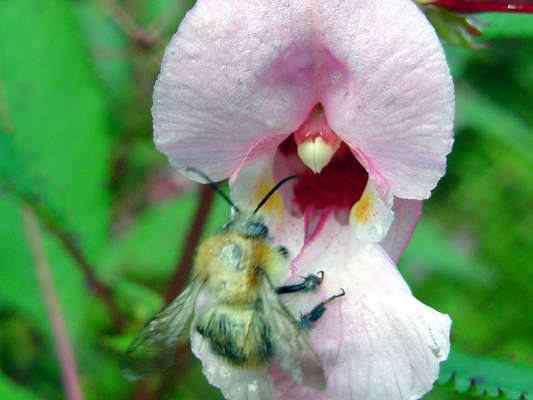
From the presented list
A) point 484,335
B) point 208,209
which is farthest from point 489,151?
point 208,209

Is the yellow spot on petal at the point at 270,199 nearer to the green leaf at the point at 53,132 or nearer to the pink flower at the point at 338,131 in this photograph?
the pink flower at the point at 338,131

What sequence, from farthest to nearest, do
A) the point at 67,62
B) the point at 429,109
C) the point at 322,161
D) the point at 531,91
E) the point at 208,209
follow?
the point at 531,91
the point at 67,62
the point at 208,209
the point at 322,161
the point at 429,109

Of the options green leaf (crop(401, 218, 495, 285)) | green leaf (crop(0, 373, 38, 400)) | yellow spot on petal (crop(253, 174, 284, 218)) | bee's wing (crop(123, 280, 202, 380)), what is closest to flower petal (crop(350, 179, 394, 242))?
yellow spot on petal (crop(253, 174, 284, 218))

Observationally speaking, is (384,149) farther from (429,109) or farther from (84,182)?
(84,182)

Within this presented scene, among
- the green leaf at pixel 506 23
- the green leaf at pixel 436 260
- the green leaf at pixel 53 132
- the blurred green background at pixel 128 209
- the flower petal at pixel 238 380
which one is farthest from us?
the green leaf at pixel 436 260

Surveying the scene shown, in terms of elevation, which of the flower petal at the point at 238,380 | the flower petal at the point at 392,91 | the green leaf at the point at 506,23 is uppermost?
the flower petal at the point at 392,91

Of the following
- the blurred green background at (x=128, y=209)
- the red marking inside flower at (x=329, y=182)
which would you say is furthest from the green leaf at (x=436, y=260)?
the red marking inside flower at (x=329, y=182)
